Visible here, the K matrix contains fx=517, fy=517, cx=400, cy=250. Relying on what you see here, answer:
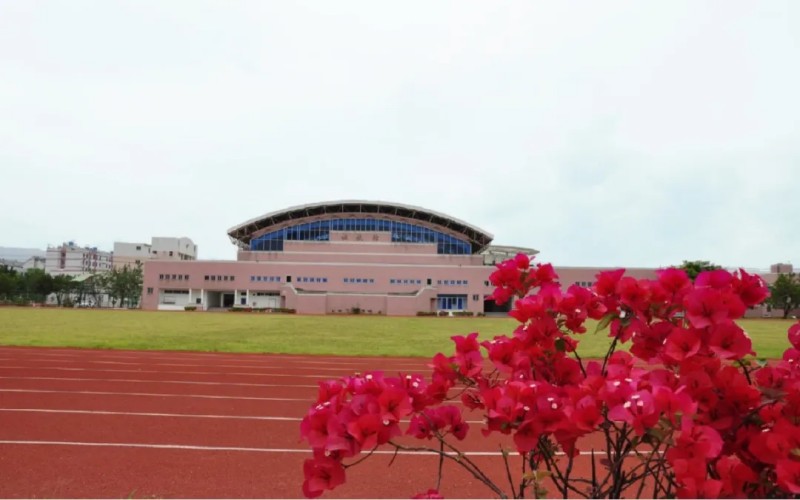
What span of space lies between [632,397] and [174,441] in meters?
5.76

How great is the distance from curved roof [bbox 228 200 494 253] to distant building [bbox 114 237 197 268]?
13.7 metres

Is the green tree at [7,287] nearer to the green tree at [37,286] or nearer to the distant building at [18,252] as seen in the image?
the green tree at [37,286]

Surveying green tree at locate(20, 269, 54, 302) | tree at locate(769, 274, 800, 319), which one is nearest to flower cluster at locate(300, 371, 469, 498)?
tree at locate(769, 274, 800, 319)

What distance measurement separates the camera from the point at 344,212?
6406 cm

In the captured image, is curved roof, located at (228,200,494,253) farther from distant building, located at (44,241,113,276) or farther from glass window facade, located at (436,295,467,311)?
distant building, located at (44,241,113,276)

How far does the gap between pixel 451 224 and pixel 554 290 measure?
211 feet

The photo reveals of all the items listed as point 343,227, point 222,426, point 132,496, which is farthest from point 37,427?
point 343,227

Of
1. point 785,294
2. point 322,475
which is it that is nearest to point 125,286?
point 322,475

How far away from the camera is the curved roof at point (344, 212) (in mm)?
63469

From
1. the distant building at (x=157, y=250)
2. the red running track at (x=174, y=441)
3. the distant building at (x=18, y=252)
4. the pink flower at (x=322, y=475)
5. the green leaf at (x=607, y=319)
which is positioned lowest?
the red running track at (x=174, y=441)

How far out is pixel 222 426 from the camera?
6.57 metres

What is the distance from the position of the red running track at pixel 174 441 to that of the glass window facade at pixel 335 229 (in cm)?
5288

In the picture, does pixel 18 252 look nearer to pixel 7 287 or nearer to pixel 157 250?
pixel 157 250

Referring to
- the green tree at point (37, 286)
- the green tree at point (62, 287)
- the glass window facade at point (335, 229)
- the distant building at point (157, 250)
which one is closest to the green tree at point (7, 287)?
the green tree at point (37, 286)
